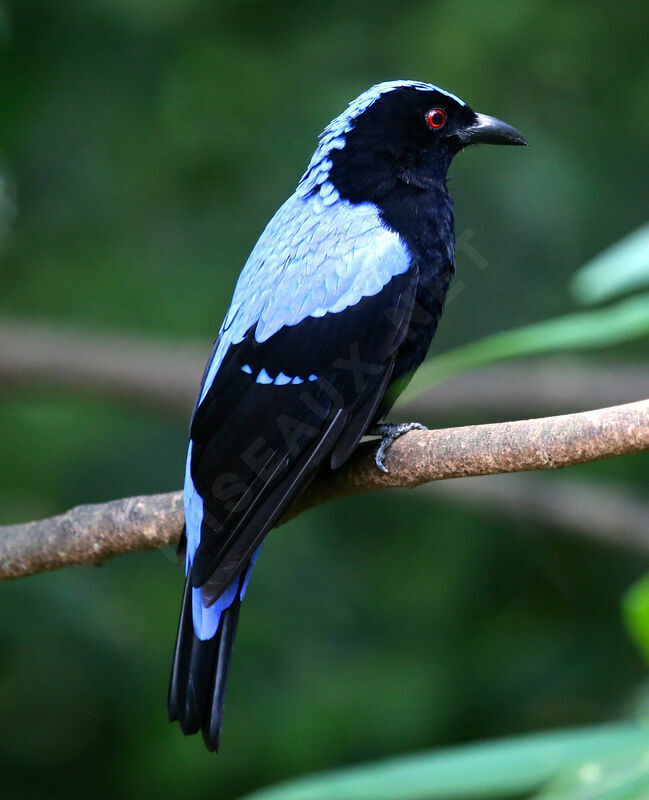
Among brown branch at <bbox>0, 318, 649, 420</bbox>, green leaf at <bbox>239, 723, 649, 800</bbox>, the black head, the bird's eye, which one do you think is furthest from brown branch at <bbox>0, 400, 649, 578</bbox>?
brown branch at <bbox>0, 318, 649, 420</bbox>

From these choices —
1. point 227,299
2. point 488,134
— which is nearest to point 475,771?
point 488,134

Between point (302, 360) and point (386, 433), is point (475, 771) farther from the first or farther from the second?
point (302, 360)

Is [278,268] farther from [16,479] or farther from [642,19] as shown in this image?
[642,19]

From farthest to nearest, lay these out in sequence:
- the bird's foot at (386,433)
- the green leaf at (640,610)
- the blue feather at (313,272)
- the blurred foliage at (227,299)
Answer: the blurred foliage at (227,299) → the blue feather at (313,272) → the bird's foot at (386,433) → the green leaf at (640,610)

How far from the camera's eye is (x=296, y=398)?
3.07 metres

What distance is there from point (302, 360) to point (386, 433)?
1.05 ft

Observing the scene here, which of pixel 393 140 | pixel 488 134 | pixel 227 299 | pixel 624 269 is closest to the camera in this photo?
pixel 624 269

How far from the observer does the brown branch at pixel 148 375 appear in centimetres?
519

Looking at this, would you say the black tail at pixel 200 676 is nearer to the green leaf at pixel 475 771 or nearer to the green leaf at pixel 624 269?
the green leaf at pixel 475 771

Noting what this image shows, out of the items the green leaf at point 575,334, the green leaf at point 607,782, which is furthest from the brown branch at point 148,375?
the green leaf at point 607,782

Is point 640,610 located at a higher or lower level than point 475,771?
higher

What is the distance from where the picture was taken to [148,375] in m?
5.23

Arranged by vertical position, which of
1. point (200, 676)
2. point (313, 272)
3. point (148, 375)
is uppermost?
point (313, 272)

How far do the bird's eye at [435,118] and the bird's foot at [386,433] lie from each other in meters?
1.12
